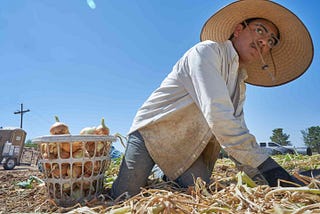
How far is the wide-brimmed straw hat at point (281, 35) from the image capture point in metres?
→ 1.97

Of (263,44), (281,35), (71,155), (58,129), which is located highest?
(281,35)

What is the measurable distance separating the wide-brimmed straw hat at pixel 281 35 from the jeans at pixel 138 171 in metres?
0.99

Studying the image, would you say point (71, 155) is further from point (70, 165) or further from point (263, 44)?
point (263, 44)

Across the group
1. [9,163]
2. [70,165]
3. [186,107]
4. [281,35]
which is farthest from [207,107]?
[9,163]

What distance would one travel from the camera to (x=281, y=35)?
2168mm

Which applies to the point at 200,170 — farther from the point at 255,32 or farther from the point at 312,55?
the point at 312,55

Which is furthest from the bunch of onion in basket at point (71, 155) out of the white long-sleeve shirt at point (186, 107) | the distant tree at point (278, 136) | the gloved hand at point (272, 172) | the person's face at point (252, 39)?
the distant tree at point (278, 136)

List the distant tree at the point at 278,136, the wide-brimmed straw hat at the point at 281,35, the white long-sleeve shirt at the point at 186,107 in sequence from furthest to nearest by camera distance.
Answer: the distant tree at the point at 278,136, the wide-brimmed straw hat at the point at 281,35, the white long-sleeve shirt at the point at 186,107

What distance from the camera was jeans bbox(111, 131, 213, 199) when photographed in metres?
1.77

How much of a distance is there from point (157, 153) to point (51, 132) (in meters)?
0.69

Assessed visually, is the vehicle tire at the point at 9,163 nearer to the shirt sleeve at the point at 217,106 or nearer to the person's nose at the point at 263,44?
the shirt sleeve at the point at 217,106

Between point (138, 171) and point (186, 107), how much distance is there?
50 cm

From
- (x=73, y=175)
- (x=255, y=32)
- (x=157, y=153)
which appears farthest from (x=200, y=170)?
(x=255, y=32)

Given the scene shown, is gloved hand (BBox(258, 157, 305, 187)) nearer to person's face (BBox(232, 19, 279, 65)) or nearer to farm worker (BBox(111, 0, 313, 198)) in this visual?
farm worker (BBox(111, 0, 313, 198))
